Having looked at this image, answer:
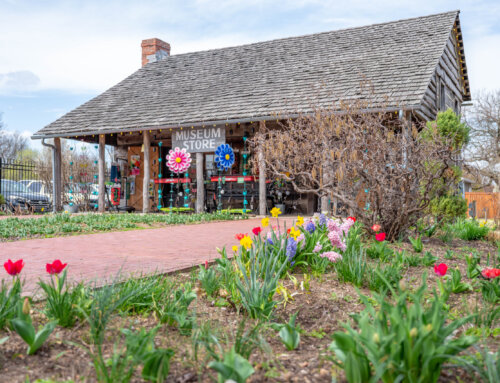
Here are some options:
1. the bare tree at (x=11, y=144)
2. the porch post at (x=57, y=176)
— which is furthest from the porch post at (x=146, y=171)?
the bare tree at (x=11, y=144)

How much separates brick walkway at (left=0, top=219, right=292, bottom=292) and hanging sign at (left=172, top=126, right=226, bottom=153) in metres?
5.80

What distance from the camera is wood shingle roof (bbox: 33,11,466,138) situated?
11.7 meters

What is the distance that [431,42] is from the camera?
13023 mm

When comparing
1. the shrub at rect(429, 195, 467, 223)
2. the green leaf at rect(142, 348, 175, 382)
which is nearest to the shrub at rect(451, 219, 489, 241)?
the shrub at rect(429, 195, 467, 223)

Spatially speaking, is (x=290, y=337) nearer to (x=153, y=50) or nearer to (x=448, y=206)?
(x=448, y=206)

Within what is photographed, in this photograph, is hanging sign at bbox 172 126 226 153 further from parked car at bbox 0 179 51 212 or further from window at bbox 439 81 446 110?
window at bbox 439 81 446 110

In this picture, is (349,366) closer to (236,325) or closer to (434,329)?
(434,329)

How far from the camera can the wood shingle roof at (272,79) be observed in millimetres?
11695

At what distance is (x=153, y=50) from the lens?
19.1 metres

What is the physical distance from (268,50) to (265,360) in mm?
15448

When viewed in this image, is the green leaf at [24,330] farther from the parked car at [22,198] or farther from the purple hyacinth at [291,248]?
the parked car at [22,198]

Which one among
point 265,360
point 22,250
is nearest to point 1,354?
point 265,360

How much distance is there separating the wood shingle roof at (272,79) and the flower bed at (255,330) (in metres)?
7.80

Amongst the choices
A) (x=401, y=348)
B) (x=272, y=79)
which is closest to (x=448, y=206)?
(x=272, y=79)
